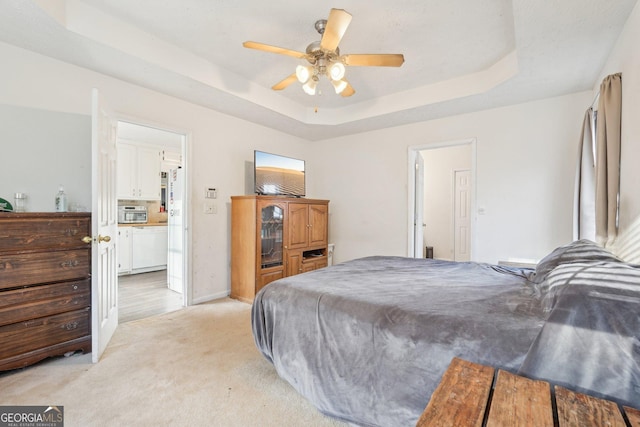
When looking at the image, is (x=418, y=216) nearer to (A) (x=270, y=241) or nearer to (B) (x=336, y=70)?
(A) (x=270, y=241)

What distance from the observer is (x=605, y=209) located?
2.08m

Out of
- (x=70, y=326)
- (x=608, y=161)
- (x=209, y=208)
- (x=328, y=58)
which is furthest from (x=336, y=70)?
(x=70, y=326)

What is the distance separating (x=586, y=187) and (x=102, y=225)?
418cm

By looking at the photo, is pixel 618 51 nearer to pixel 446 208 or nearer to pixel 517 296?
pixel 517 296

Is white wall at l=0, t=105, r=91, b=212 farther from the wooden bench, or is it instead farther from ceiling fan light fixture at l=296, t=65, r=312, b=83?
the wooden bench

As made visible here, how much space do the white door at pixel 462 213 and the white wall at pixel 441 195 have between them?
0.26 ft

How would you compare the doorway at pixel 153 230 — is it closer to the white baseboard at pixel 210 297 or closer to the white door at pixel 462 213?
the white baseboard at pixel 210 297

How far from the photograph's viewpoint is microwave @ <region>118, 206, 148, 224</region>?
523cm

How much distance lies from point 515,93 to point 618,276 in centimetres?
272

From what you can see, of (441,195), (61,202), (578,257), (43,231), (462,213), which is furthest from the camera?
(441,195)

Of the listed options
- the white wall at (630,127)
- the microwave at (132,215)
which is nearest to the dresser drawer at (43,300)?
the microwave at (132,215)

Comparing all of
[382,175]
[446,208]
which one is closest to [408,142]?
[382,175]

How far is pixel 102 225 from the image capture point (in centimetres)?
224

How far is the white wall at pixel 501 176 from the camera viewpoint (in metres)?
3.18
